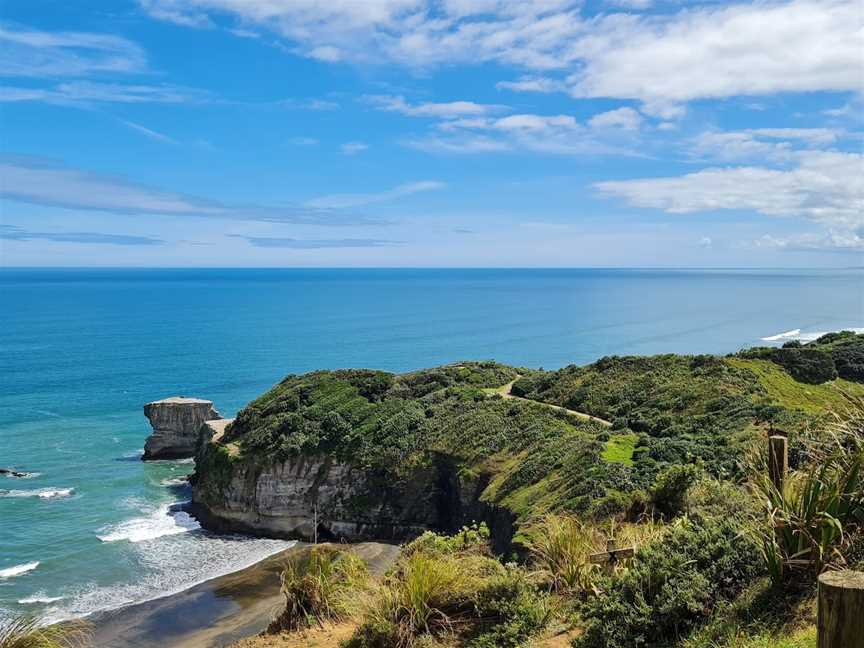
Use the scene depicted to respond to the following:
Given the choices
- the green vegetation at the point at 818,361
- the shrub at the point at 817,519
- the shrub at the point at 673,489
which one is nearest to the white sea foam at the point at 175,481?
the shrub at the point at 673,489

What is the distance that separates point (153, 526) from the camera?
3769 cm

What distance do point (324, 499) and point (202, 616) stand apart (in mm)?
10680

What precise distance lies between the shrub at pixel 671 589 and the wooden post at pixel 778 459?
774mm

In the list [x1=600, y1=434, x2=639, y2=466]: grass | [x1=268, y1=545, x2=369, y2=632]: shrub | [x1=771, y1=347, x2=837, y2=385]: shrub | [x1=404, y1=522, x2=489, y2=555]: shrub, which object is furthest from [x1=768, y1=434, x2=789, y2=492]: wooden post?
[x1=771, y1=347, x2=837, y2=385]: shrub

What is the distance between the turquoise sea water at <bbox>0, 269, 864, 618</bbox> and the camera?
32.9 meters

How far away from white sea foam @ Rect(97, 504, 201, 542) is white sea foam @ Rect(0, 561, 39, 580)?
3.80 meters

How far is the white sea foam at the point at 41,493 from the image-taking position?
41344 millimetres

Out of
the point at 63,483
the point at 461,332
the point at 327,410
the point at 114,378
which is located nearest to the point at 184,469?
the point at 63,483

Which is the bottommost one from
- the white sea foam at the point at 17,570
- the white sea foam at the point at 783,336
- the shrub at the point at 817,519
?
the white sea foam at the point at 17,570

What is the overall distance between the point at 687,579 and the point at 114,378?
264 feet

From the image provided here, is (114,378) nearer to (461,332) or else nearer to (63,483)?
(63,483)

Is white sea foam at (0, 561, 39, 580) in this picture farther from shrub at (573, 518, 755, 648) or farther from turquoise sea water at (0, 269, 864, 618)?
shrub at (573, 518, 755, 648)

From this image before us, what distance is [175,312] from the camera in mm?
162750

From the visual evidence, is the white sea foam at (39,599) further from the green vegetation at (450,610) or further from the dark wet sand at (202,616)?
the green vegetation at (450,610)
